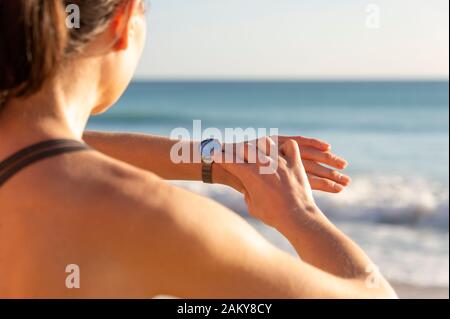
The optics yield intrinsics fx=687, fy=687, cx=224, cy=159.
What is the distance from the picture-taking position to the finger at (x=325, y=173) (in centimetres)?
222

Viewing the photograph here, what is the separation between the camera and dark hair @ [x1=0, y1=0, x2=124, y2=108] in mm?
1402

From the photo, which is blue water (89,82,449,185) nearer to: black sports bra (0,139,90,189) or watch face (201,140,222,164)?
watch face (201,140,222,164)

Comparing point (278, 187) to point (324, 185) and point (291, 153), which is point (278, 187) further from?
point (324, 185)

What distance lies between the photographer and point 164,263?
132cm

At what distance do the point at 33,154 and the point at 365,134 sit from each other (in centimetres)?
2107

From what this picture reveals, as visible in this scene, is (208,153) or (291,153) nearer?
(291,153)

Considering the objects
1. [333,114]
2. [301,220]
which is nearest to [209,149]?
[301,220]

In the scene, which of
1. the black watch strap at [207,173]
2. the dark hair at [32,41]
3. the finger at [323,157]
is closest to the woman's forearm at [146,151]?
the black watch strap at [207,173]

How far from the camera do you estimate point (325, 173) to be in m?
2.24

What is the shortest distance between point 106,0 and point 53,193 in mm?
449

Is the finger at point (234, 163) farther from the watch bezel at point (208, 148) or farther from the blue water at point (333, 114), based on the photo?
the blue water at point (333, 114)

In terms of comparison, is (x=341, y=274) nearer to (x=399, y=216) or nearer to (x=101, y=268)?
(x=101, y=268)

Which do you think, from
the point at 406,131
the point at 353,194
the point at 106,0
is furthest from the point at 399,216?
the point at 406,131

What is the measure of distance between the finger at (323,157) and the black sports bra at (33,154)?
102 centimetres
